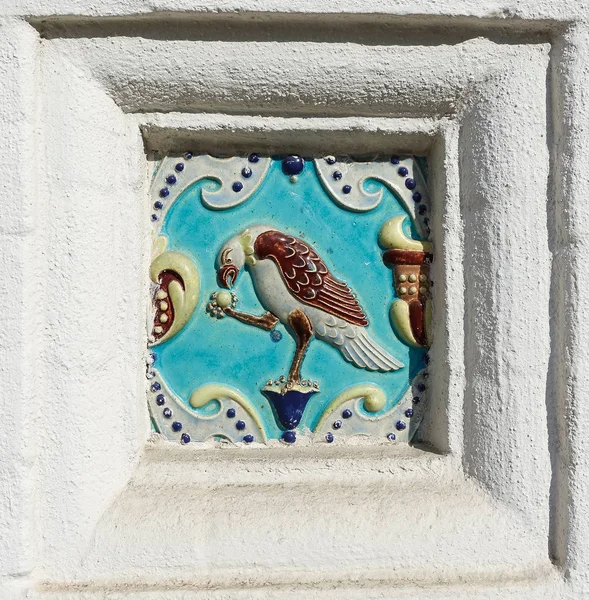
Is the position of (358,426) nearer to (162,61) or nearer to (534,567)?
(534,567)

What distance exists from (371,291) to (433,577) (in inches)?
16.2

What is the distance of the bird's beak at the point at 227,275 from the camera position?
89 centimetres

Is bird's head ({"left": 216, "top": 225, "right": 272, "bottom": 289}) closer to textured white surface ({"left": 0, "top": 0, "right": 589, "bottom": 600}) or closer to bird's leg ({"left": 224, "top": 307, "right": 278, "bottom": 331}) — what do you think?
bird's leg ({"left": 224, "top": 307, "right": 278, "bottom": 331})

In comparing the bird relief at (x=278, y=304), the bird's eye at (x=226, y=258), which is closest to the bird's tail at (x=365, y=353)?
the bird relief at (x=278, y=304)

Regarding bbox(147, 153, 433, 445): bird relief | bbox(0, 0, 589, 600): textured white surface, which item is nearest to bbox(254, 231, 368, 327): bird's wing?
bbox(147, 153, 433, 445): bird relief

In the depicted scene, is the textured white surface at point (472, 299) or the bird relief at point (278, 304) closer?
the textured white surface at point (472, 299)

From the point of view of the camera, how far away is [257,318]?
0.90 meters

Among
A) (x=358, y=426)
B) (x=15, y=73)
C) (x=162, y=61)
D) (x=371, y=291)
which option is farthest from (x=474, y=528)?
(x=15, y=73)

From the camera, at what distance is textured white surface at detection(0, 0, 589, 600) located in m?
0.79

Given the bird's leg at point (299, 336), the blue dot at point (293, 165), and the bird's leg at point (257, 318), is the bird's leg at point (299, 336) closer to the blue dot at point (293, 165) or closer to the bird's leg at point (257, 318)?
the bird's leg at point (257, 318)

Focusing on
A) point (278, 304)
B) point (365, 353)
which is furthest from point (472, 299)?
point (278, 304)

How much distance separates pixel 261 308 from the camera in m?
0.90

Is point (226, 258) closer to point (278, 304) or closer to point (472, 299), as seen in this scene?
point (278, 304)

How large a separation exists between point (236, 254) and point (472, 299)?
35 cm
